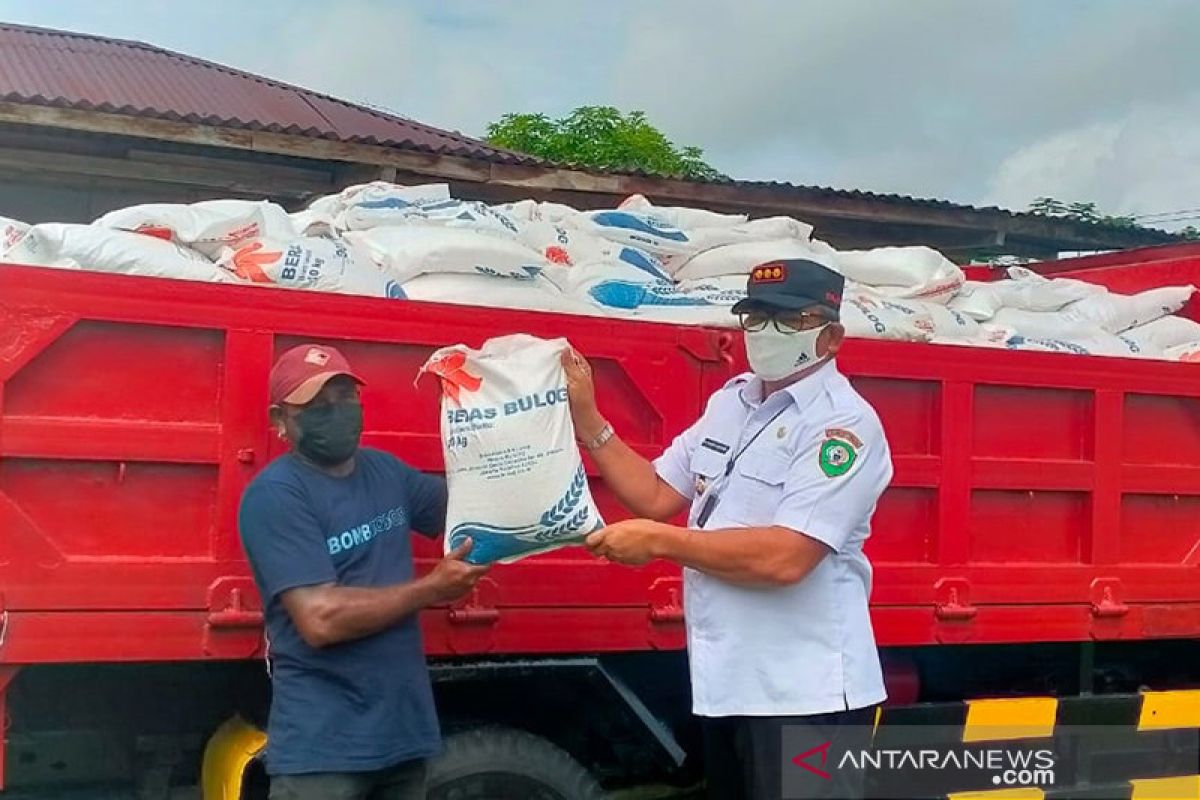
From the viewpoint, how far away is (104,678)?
303 centimetres

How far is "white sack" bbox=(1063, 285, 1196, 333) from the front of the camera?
4.49m

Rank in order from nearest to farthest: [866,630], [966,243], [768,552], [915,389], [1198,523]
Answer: [768,552], [866,630], [915,389], [1198,523], [966,243]

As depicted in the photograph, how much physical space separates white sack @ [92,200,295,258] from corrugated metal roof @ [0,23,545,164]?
275 inches

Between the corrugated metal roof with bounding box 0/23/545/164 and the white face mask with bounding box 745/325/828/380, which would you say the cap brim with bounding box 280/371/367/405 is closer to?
the white face mask with bounding box 745/325/828/380

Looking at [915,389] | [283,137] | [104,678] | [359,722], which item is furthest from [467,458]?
[283,137]

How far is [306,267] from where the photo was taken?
3059mm

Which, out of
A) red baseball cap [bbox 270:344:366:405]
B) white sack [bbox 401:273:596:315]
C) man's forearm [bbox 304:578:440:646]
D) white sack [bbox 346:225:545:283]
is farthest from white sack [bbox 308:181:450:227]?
man's forearm [bbox 304:578:440:646]

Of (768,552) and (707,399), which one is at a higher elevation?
(707,399)

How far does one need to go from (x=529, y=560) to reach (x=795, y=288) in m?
0.95

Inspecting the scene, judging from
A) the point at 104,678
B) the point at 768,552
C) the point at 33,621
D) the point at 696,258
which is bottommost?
the point at 104,678

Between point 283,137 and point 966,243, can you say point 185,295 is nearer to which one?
point 283,137

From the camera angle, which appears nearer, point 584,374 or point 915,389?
point 584,374

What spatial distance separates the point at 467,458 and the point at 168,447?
0.64 meters

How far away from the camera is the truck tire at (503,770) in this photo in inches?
119
